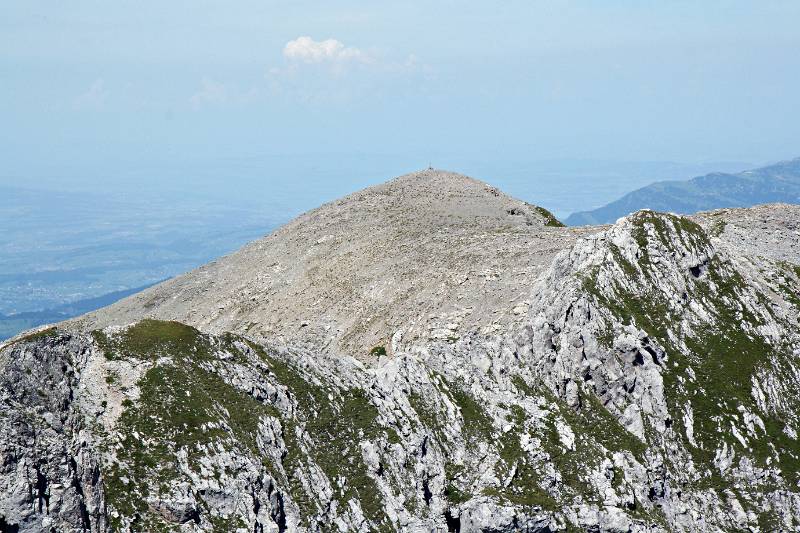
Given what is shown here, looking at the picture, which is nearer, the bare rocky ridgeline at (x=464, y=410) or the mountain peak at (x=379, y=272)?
Answer: the bare rocky ridgeline at (x=464, y=410)

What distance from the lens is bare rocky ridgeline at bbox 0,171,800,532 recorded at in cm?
3866

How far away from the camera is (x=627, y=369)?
2127 inches

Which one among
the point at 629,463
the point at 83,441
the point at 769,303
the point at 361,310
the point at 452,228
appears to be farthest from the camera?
the point at 452,228

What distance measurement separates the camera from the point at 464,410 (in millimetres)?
50375

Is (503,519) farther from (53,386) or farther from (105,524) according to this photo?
(53,386)

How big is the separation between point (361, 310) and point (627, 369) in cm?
3020

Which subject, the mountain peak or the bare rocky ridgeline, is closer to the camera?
the bare rocky ridgeline

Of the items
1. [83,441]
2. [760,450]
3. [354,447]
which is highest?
[83,441]

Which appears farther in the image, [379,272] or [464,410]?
[379,272]

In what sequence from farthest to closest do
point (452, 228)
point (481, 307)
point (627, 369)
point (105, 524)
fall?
point (452, 228), point (481, 307), point (627, 369), point (105, 524)

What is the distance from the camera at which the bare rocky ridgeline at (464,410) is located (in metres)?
38.7

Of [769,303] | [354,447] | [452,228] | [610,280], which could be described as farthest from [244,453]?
[452,228]

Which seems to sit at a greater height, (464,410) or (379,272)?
(379,272)

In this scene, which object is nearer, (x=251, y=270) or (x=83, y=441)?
(x=83, y=441)
